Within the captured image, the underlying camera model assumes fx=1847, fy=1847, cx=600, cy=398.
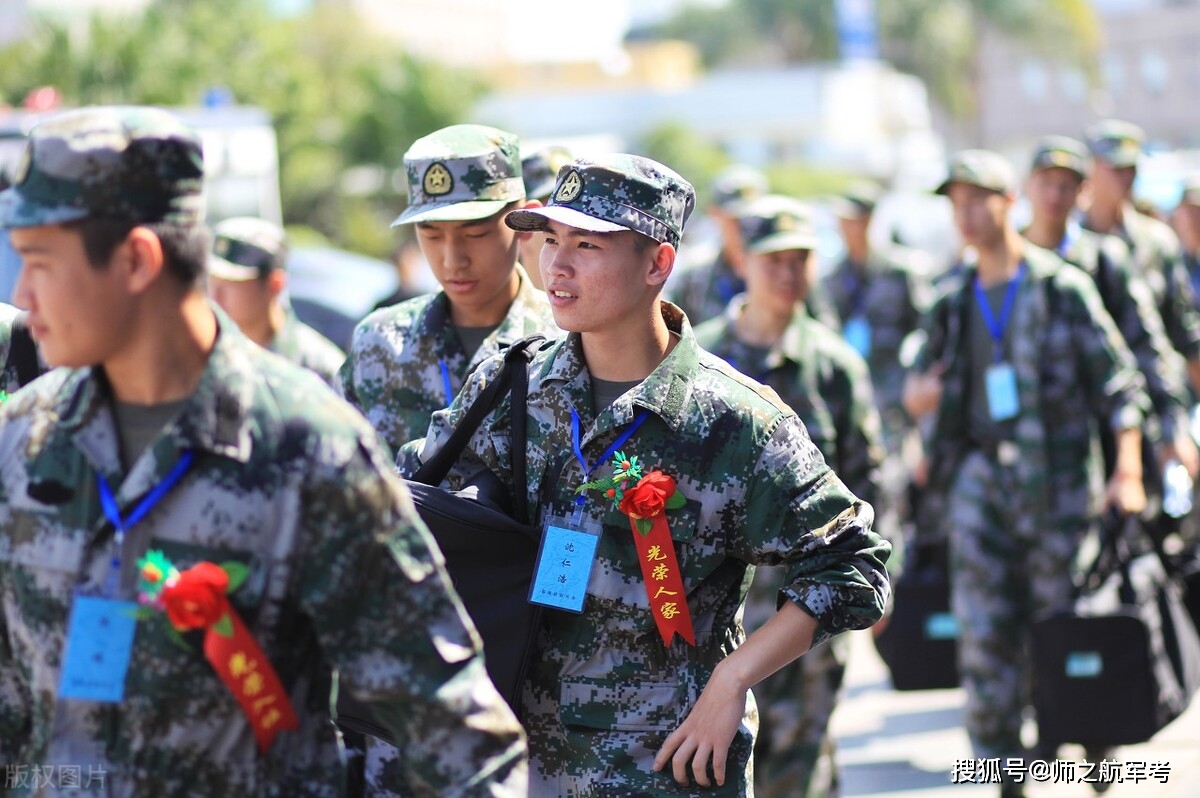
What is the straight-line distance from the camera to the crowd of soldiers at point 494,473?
9.05 ft

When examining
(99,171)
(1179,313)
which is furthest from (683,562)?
(1179,313)

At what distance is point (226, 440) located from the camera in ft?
9.08

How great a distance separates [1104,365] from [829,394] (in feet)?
3.65

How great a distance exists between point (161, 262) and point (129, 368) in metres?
0.18

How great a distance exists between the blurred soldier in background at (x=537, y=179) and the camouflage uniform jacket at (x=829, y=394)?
1.09 m

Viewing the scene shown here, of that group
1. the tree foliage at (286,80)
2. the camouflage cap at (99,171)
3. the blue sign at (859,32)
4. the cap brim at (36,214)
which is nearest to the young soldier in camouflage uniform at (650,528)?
the camouflage cap at (99,171)

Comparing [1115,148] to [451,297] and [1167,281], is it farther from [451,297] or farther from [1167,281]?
[451,297]

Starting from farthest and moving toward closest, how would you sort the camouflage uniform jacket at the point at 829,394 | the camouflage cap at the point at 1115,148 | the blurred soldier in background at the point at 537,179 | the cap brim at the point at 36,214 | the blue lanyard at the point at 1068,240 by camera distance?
the camouflage cap at the point at 1115,148, the blue lanyard at the point at 1068,240, the camouflage uniform jacket at the point at 829,394, the blurred soldier in background at the point at 537,179, the cap brim at the point at 36,214

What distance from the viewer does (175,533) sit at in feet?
9.09

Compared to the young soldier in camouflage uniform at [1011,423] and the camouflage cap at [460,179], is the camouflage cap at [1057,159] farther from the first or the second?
the camouflage cap at [460,179]

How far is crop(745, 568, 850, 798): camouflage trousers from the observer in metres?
6.73

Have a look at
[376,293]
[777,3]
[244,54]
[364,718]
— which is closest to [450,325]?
[364,718]

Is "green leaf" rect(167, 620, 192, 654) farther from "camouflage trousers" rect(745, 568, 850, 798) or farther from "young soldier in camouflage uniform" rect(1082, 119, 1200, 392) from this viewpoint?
"young soldier in camouflage uniform" rect(1082, 119, 1200, 392)

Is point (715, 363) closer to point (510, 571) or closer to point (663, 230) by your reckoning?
point (663, 230)
